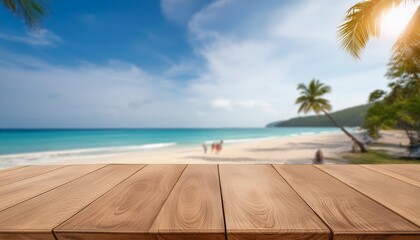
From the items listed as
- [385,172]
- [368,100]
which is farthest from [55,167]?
[368,100]

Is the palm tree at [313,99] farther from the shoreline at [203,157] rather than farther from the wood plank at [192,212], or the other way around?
the wood plank at [192,212]

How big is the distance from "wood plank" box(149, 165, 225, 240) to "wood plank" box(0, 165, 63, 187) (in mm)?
867

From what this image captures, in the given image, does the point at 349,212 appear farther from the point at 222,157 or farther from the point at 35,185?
the point at 222,157

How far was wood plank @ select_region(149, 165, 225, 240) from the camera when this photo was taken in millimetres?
513

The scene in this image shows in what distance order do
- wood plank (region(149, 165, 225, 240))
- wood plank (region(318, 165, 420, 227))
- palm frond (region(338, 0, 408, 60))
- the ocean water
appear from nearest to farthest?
1. wood plank (region(149, 165, 225, 240))
2. wood plank (region(318, 165, 420, 227))
3. palm frond (region(338, 0, 408, 60))
4. the ocean water

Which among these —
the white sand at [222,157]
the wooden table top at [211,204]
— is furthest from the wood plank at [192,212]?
the white sand at [222,157]

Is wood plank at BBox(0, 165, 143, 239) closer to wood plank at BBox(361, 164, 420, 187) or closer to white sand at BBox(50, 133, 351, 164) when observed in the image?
wood plank at BBox(361, 164, 420, 187)

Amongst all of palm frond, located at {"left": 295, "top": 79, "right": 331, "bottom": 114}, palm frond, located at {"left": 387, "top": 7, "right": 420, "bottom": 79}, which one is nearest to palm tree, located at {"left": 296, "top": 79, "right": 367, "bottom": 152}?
palm frond, located at {"left": 295, "top": 79, "right": 331, "bottom": 114}

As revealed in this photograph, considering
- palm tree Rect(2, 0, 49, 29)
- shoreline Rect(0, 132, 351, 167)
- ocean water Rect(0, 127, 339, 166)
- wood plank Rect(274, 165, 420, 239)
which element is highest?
palm tree Rect(2, 0, 49, 29)

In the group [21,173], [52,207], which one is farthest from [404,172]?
[21,173]

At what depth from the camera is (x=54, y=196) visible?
77 cm

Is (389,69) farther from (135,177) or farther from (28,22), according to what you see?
(28,22)

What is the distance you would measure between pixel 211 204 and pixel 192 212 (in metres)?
0.09

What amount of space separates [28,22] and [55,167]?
23.5 ft
